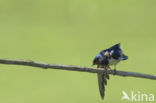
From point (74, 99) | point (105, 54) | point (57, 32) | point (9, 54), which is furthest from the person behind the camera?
point (57, 32)

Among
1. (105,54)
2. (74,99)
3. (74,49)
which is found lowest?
(74,99)

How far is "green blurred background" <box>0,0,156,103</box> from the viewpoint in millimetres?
2467

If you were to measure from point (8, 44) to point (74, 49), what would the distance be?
0.44 m

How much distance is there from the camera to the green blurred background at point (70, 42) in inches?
97.1

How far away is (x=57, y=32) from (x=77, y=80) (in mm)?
584

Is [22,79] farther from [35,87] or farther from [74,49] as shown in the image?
[74,49]

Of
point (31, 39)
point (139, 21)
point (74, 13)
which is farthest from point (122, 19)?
point (31, 39)

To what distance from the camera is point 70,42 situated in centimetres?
292

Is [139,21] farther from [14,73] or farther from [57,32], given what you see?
[14,73]

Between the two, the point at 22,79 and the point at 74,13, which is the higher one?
the point at 74,13

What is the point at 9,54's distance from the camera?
9.09ft

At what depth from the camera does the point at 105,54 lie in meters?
1.67

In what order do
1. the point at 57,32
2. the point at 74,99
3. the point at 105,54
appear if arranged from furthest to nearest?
the point at 57,32 → the point at 74,99 → the point at 105,54

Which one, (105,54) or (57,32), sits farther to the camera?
(57,32)
